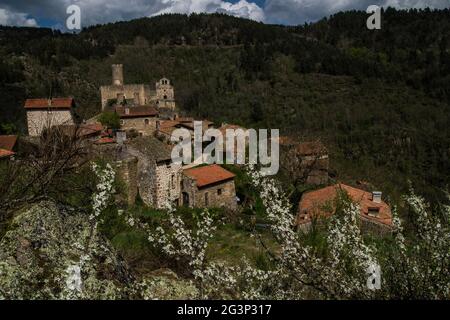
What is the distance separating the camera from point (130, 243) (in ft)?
25.8

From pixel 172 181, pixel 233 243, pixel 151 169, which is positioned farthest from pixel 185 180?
pixel 233 243

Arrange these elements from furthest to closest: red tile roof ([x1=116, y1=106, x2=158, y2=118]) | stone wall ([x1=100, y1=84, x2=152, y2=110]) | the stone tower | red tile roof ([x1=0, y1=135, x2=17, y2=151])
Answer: the stone tower, stone wall ([x1=100, y1=84, x2=152, y2=110]), red tile roof ([x1=116, y1=106, x2=158, y2=118]), red tile roof ([x1=0, y1=135, x2=17, y2=151])

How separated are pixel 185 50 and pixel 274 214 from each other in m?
103

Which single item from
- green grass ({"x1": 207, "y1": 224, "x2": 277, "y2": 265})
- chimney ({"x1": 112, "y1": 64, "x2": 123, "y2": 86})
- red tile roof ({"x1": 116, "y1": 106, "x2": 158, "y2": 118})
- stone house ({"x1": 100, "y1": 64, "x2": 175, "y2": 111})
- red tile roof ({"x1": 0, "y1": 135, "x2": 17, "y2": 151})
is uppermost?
chimney ({"x1": 112, "y1": 64, "x2": 123, "y2": 86})

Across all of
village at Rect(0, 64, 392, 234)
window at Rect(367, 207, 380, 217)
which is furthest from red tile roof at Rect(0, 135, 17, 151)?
window at Rect(367, 207, 380, 217)

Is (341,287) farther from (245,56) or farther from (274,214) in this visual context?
(245,56)

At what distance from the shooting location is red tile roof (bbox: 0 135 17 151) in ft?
83.4

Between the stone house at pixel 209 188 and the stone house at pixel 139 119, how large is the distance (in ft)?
61.8

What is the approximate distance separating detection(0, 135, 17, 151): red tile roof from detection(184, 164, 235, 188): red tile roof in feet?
39.6

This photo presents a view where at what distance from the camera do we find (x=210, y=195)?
72.1 ft

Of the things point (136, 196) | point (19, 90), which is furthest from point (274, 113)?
point (136, 196)

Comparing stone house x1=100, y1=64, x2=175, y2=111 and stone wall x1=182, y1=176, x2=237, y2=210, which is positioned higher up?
stone house x1=100, y1=64, x2=175, y2=111

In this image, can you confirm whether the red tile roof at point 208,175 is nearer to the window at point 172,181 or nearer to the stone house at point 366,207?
the window at point 172,181

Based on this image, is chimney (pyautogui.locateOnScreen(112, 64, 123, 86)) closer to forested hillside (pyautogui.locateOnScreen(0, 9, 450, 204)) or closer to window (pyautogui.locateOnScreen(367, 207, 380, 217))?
forested hillside (pyautogui.locateOnScreen(0, 9, 450, 204))
